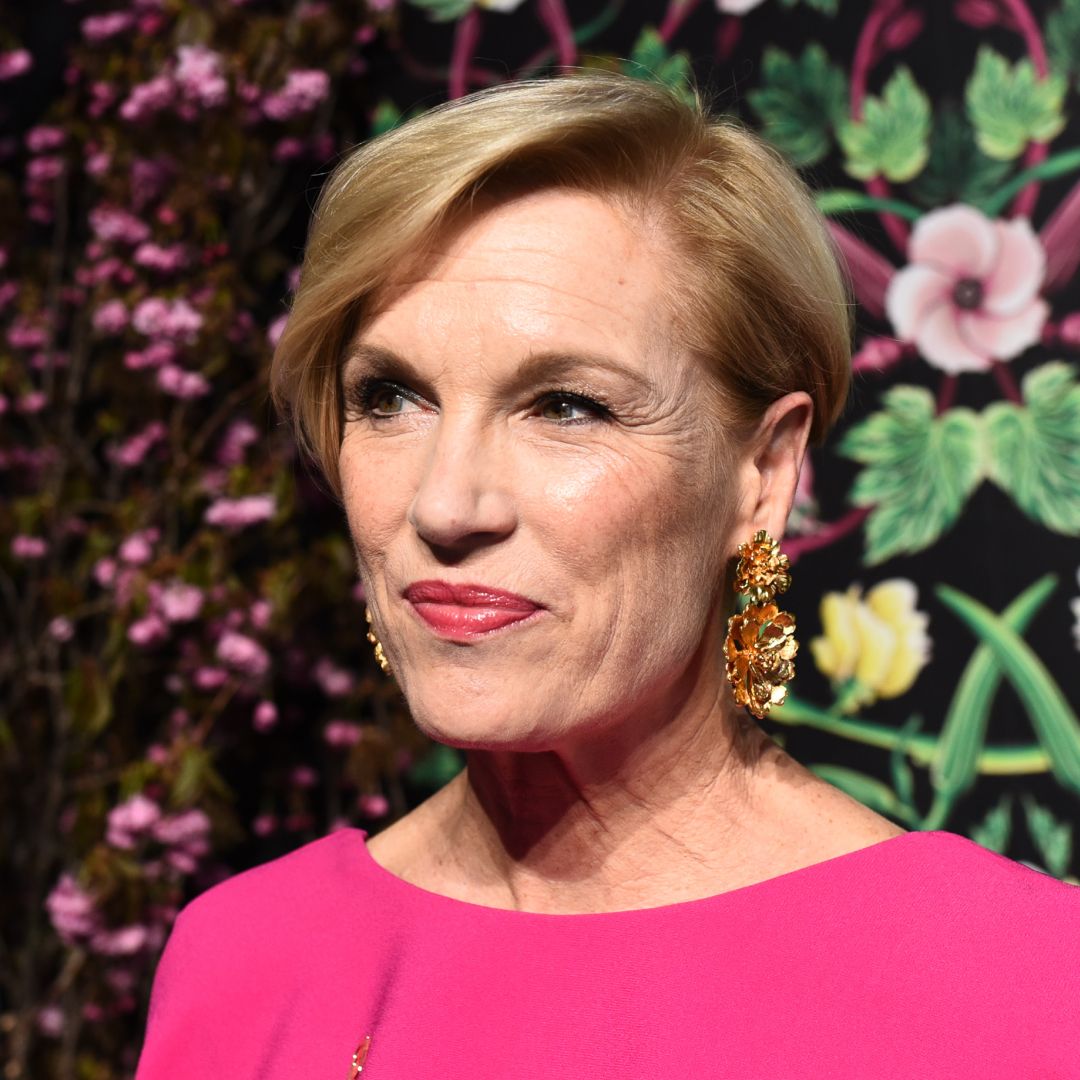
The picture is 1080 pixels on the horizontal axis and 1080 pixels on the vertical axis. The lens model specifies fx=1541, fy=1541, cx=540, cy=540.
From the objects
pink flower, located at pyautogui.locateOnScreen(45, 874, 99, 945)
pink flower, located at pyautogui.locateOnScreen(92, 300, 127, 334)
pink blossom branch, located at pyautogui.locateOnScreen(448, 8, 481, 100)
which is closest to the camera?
pink blossom branch, located at pyautogui.locateOnScreen(448, 8, 481, 100)

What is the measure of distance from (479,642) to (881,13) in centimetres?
133

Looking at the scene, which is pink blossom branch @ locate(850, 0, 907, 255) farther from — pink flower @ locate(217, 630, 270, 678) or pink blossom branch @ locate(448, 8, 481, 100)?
pink flower @ locate(217, 630, 270, 678)

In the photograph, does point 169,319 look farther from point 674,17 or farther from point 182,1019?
point 182,1019

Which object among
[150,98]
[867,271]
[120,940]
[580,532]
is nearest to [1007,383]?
[867,271]

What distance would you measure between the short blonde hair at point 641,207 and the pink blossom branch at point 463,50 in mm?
1246

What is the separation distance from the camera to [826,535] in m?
2.28

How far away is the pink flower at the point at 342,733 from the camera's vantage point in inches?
111

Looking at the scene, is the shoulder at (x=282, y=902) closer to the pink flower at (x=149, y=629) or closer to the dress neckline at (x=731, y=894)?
the dress neckline at (x=731, y=894)

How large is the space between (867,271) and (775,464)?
0.83 metres

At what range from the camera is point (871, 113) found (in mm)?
2209

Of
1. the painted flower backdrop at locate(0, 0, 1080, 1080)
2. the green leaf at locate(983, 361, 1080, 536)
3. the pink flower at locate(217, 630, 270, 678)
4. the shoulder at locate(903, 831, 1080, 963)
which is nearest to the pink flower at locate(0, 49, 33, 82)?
the painted flower backdrop at locate(0, 0, 1080, 1080)

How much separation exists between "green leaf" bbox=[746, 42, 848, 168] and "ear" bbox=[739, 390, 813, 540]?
892 millimetres

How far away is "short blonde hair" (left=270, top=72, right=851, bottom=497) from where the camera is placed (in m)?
1.36

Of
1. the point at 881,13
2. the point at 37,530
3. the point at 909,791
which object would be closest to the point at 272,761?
the point at 37,530
